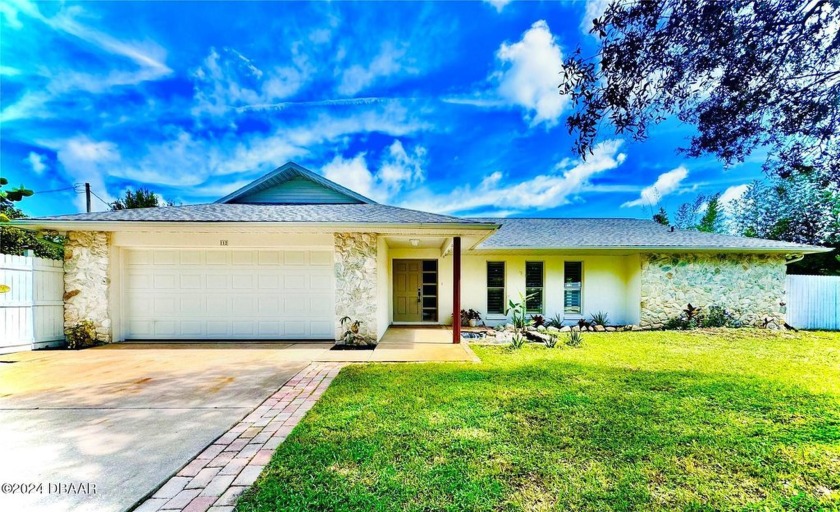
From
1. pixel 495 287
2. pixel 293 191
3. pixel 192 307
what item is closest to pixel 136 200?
pixel 293 191

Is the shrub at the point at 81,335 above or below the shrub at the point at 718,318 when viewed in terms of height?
above

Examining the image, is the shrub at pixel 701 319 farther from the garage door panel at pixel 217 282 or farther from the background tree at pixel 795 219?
the garage door panel at pixel 217 282

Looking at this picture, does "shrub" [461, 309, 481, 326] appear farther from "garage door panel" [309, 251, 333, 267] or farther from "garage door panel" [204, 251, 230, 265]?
"garage door panel" [204, 251, 230, 265]

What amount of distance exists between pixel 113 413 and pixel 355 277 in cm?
424

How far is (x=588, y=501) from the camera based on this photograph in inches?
90.0

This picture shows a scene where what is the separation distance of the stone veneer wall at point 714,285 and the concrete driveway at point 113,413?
10.2 m

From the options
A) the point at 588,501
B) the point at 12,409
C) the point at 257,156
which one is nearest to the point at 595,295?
the point at 588,501

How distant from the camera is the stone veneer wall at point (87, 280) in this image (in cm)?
736

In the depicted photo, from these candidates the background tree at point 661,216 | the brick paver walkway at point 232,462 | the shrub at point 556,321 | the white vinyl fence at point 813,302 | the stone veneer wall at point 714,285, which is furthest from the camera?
the background tree at point 661,216

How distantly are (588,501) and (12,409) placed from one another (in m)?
6.03

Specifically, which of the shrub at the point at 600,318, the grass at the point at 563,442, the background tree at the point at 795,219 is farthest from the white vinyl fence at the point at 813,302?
the grass at the point at 563,442

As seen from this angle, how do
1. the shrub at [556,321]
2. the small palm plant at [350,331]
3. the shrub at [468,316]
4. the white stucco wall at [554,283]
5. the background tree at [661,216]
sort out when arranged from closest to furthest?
the small palm plant at [350,331] < the shrub at [556,321] < the shrub at [468,316] < the white stucco wall at [554,283] < the background tree at [661,216]

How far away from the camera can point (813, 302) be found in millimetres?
10688

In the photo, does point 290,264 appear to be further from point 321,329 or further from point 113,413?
point 113,413
